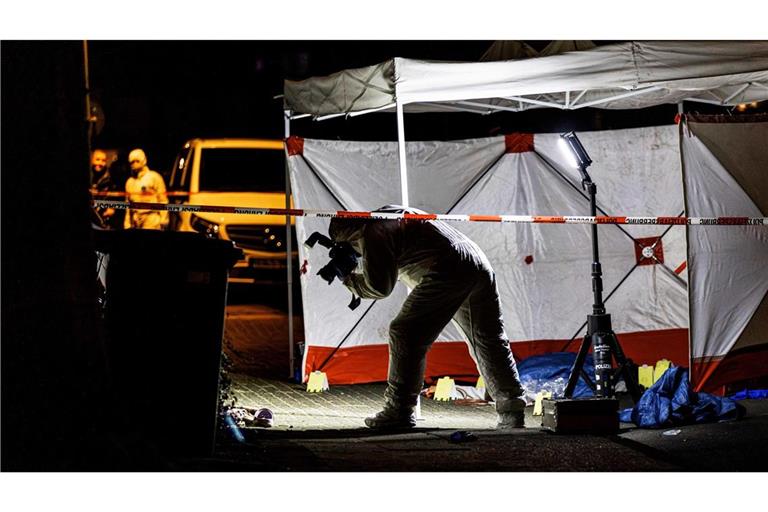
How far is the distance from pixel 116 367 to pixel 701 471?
3354 mm

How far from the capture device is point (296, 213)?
8.09 metres

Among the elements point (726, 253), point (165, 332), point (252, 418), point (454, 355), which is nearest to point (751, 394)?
point (726, 253)

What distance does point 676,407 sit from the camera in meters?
7.31

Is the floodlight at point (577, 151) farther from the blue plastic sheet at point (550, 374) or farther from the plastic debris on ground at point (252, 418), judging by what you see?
the plastic debris on ground at point (252, 418)

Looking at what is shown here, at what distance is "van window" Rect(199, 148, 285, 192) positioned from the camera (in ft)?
52.7

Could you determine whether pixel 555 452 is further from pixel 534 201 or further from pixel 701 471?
pixel 534 201

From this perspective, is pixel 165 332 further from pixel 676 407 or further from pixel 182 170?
pixel 182 170

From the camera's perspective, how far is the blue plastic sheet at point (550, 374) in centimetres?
887

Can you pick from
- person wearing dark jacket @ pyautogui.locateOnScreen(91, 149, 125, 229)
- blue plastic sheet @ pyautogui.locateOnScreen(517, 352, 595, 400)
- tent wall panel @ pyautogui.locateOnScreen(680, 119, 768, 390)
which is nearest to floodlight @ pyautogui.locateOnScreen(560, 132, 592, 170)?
tent wall panel @ pyautogui.locateOnScreen(680, 119, 768, 390)

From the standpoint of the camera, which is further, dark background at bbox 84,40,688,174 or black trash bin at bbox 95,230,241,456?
dark background at bbox 84,40,688,174

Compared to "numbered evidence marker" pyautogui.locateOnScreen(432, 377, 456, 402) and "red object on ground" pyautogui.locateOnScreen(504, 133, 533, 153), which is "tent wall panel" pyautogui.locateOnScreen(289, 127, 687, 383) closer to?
"red object on ground" pyautogui.locateOnScreen(504, 133, 533, 153)

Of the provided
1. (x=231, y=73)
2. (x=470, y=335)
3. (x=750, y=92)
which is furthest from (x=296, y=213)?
(x=231, y=73)

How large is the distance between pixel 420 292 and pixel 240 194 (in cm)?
889

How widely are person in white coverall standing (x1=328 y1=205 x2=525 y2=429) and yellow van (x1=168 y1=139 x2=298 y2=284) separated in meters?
6.95
